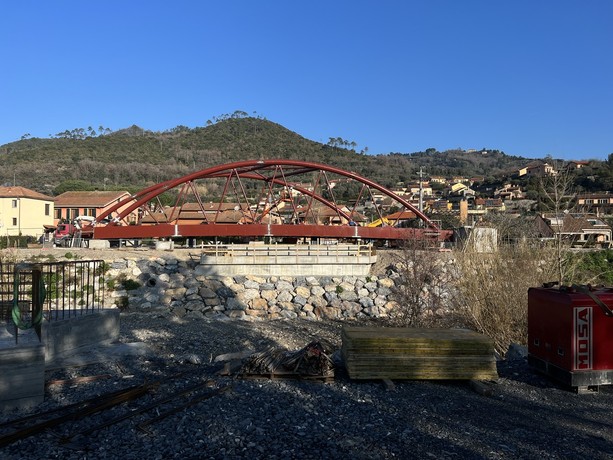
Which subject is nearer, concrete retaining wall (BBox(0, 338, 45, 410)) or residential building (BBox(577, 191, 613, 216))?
concrete retaining wall (BBox(0, 338, 45, 410))

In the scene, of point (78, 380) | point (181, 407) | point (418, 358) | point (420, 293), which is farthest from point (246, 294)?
point (181, 407)

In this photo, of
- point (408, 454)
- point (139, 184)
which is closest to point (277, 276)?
point (408, 454)

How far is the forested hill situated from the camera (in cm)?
10619

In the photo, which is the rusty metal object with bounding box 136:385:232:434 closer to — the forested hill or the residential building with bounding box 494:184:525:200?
the forested hill

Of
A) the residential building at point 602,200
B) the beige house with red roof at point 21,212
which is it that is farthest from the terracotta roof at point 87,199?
the residential building at point 602,200

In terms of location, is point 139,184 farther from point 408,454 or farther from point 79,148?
point 408,454

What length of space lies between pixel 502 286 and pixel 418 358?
7.56 metres

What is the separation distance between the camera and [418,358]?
8.63m

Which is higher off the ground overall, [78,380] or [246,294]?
[78,380]

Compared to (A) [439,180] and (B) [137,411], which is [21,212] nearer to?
(B) [137,411]

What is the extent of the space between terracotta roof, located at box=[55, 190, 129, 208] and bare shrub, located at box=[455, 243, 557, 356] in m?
52.1

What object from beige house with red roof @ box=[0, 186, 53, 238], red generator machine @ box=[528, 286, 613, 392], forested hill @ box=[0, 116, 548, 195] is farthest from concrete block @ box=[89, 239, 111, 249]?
forested hill @ box=[0, 116, 548, 195]

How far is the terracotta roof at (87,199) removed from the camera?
59438mm

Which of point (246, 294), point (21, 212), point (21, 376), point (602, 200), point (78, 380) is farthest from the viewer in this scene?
point (602, 200)
